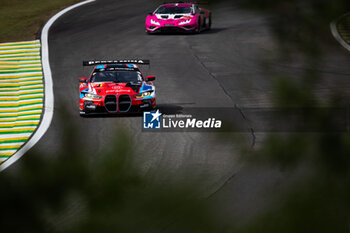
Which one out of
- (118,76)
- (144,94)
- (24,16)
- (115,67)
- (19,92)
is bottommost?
(24,16)

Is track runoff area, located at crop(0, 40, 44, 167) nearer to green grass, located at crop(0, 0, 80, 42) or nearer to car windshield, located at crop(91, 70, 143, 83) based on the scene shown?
green grass, located at crop(0, 0, 80, 42)

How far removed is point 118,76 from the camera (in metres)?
14.5

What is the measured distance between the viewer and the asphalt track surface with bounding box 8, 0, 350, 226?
1.48 meters

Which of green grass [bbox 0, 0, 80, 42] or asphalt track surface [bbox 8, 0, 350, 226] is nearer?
asphalt track surface [bbox 8, 0, 350, 226]

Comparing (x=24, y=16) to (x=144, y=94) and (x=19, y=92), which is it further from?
(x=144, y=94)

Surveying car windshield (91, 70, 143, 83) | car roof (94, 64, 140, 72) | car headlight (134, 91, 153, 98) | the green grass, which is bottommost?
the green grass

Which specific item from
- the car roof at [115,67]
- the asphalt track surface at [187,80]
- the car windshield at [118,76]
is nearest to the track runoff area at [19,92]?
the asphalt track surface at [187,80]

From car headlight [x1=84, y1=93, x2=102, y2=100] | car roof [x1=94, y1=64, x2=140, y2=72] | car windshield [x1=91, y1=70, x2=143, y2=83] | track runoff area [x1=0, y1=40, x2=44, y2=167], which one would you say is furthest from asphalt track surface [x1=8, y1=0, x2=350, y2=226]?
car roof [x1=94, y1=64, x2=140, y2=72]

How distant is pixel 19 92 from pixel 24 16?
12872mm

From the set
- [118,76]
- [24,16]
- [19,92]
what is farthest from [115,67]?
[24,16]

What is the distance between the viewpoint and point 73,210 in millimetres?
1341

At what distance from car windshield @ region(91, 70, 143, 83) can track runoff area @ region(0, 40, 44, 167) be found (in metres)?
1.79

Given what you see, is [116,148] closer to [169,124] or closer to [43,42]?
[169,124]

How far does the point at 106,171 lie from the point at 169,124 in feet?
39.8
